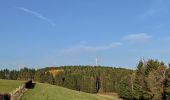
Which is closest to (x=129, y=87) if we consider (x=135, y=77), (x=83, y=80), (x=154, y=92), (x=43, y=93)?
(x=135, y=77)

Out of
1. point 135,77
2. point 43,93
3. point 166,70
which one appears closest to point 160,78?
point 166,70

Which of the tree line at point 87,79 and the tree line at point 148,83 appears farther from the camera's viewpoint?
the tree line at point 87,79

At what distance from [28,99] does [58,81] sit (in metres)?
117

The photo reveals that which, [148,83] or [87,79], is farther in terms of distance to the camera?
[87,79]

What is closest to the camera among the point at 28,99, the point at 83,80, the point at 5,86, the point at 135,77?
the point at 28,99

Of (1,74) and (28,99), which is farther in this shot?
(1,74)

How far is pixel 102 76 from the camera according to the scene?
192 metres

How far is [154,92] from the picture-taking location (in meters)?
96.1

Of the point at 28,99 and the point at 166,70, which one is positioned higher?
the point at 166,70

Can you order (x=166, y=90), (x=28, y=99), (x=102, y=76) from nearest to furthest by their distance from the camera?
(x=28, y=99) → (x=166, y=90) → (x=102, y=76)

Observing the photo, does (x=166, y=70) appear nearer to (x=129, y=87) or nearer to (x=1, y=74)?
(x=129, y=87)

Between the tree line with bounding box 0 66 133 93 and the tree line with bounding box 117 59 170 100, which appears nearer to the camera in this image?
the tree line with bounding box 117 59 170 100

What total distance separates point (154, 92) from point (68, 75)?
89.4m

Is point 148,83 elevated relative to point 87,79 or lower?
lower
